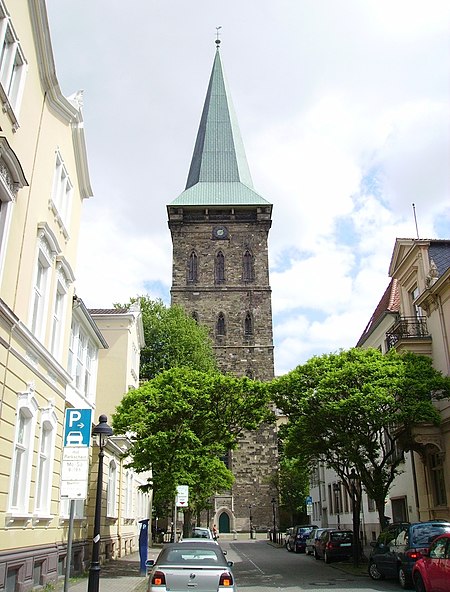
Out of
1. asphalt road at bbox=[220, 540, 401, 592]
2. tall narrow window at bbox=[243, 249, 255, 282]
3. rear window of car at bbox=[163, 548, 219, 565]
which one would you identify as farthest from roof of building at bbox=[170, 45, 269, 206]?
rear window of car at bbox=[163, 548, 219, 565]

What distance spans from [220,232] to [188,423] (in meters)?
45.4

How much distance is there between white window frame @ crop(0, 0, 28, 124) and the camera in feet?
40.2

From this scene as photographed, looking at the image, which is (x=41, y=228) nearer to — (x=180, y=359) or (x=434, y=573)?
(x=434, y=573)

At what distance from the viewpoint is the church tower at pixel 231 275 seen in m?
61.1

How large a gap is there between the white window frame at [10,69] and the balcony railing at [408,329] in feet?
61.8

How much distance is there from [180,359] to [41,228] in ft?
127

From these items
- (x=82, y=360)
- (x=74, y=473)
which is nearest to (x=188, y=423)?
(x=82, y=360)

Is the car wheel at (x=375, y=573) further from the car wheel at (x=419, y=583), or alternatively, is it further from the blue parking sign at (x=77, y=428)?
the blue parking sign at (x=77, y=428)

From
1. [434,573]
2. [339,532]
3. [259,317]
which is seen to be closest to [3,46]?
[434,573]

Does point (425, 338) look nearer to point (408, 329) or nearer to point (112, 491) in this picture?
point (408, 329)

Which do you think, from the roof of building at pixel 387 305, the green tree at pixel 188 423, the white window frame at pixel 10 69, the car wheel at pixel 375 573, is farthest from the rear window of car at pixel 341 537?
the white window frame at pixel 10 69

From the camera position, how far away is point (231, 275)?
67938mm

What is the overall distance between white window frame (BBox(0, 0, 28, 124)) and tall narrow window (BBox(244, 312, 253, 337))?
175ft

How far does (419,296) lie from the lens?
26641mm
